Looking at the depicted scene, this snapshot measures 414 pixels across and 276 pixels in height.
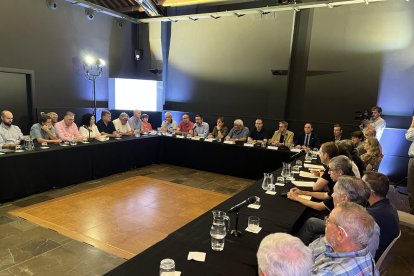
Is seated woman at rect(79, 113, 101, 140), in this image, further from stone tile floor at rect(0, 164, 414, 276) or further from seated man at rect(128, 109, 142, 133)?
stone tile floor at rect(0, 164, 414, 276)

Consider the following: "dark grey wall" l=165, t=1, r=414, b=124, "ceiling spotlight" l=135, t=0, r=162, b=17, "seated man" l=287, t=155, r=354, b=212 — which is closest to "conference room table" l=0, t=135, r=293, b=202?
"dark grey wall" l=165, t=1, r=414, b=124

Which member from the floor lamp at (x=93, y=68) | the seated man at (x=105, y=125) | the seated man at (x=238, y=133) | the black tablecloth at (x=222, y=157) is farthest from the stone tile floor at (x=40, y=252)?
the floor lamp at (x=93, y=68)

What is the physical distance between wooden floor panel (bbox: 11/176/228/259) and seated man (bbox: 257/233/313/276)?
2.03m

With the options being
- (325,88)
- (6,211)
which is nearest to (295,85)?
(325,88)

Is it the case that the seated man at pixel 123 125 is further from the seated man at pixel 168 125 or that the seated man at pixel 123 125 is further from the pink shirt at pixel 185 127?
the pink shirt at pixel 185 127

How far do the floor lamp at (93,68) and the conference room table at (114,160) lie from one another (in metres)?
2.24

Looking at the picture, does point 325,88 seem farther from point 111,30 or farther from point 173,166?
point 111,30

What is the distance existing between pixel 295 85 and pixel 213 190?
3.63m

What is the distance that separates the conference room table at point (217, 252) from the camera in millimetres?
1493

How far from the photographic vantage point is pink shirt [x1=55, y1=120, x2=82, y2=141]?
5227 mm

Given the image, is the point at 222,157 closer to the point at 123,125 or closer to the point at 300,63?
the point at 123,125

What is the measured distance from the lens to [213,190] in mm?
4883

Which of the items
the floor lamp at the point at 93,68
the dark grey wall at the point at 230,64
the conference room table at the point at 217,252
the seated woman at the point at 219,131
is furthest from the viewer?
the floor lamp at the point at 93,68

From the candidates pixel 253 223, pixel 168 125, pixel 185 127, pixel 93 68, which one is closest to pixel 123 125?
pixel 168 125
